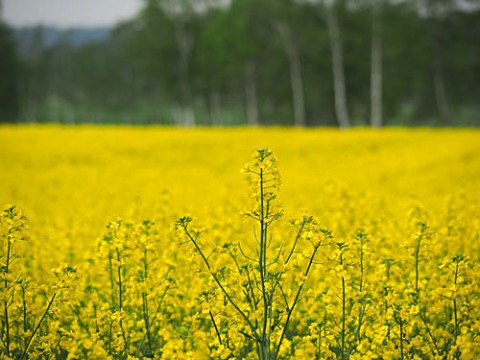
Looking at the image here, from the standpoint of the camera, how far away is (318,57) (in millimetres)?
39938

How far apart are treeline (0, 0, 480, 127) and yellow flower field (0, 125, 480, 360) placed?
23.7 metres

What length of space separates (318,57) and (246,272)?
1455 inches

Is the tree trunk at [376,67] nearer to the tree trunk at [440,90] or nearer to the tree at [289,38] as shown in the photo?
the tree at [289,38]

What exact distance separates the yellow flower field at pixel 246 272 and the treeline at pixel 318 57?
77.9ft

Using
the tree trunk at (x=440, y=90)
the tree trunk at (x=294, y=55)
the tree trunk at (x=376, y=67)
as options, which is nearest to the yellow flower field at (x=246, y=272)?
the tree trunk at (x=376, y=67)

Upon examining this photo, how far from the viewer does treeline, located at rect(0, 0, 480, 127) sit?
36844 millimetres

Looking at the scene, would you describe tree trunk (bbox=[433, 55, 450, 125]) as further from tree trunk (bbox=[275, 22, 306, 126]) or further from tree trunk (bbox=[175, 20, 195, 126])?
tree trunk (bbox=[175, 20, 195, 126])

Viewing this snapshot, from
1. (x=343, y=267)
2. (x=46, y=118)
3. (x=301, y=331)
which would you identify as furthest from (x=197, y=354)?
(x=46, y=118)

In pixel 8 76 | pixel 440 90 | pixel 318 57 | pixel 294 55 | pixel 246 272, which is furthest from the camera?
pixel 8 76

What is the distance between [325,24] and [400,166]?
24.4 meters

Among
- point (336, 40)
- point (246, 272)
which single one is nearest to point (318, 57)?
point (336, 40)

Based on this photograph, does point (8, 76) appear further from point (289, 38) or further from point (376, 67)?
point (376, 67)

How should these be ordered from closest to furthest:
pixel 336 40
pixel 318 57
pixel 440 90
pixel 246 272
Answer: pixel 246 272, pixel 336 40, pixel 318 57, pixel 440 90

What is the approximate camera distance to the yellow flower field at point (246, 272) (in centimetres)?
364
